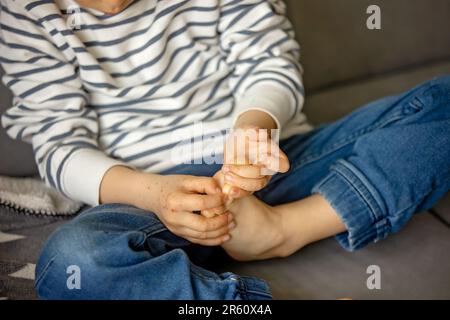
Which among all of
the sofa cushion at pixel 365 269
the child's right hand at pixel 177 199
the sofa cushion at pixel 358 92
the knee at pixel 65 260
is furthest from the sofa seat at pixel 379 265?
the sofa cushion at pixel 358 92

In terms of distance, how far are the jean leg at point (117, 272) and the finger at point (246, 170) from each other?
11cm

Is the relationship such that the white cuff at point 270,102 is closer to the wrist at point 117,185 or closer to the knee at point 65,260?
the wrist at point 117,185

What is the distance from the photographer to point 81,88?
809 mm

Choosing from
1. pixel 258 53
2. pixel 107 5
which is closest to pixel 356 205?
pixel 258 53

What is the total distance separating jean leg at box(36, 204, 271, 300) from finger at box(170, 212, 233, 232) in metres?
0.04

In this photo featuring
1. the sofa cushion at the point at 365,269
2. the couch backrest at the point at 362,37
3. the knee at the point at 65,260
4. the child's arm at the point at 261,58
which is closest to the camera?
the knee at the point at 65,260

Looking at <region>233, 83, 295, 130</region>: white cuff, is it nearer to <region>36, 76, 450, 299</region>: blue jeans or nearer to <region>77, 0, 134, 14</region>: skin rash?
<region>36, 76, 450, 299</region>: blue jeans

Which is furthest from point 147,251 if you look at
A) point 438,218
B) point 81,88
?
point 438,218

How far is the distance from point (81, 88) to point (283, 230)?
1.12 feet

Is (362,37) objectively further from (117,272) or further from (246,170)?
(117,272)

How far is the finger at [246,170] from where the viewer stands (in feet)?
2.14
